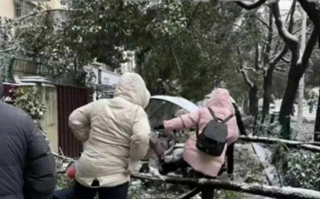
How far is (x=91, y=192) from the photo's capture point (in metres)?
3.96

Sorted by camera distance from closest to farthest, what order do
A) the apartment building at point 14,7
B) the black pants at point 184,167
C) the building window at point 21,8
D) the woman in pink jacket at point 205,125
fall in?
the black pants at point 184,167 → the woman in pink jacket at point 205,125 → the apartment building at point 14,7 → the building window at point 21,8

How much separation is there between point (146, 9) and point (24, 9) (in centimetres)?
724

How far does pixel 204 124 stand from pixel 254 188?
962 millimetres

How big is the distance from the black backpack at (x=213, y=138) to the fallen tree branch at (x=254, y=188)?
1.09ft

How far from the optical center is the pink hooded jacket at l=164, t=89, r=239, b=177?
507cm

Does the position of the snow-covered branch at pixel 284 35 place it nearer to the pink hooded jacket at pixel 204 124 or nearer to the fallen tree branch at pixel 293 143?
the fallen tree branch at pixel 293 143

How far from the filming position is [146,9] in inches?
422

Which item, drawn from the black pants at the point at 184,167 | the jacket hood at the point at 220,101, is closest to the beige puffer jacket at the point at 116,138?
the black pants at the point at 184,167

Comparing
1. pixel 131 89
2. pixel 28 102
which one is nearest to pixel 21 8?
pixel 28 102

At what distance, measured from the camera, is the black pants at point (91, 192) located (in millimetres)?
3838

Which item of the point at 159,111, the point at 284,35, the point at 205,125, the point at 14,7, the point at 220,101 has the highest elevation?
the point at 14,7

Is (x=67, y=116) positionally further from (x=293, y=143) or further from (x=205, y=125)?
(x=205, y=125)

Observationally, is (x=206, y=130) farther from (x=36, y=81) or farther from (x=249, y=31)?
(x=249, y=31)

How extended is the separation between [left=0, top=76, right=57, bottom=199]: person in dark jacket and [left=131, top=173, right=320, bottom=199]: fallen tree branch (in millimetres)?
2427
